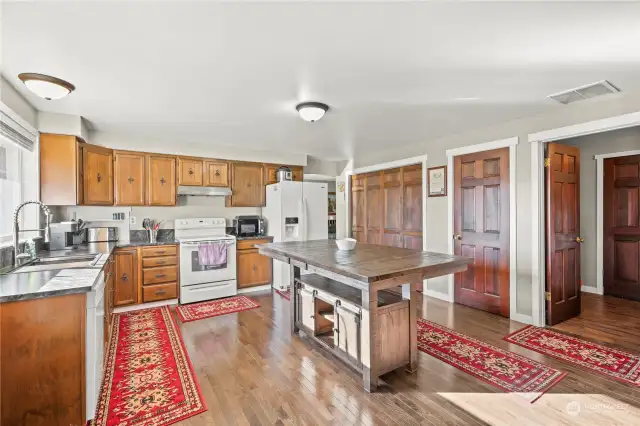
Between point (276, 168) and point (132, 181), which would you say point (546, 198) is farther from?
point (132, 181)

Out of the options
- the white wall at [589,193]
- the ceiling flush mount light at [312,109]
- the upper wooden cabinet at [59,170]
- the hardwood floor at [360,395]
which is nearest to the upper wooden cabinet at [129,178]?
the upper wooden cabinet at [59,170]

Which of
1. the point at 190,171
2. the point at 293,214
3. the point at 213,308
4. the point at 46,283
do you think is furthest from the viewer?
the point at 293,214

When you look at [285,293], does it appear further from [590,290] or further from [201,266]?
[590,290]

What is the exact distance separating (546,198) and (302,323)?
116 inches

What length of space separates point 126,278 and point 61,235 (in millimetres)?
900

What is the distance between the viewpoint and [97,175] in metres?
3.97

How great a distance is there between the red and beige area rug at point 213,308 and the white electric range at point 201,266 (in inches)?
5.2

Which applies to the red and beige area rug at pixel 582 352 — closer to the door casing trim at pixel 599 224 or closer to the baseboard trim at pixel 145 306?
the door casing trim at pixel 599 224

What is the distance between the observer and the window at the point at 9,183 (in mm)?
2795

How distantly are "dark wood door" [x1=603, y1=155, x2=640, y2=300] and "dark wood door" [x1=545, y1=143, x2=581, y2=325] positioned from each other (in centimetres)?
134

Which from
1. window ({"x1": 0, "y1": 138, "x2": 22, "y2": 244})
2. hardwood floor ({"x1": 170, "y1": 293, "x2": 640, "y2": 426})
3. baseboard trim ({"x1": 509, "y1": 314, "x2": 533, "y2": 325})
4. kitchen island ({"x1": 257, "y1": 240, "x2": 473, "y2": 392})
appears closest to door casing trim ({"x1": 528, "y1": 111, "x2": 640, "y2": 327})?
baseboard trim ({"x1": 509, "y1": 314, "x2": 533, "y2": 325})

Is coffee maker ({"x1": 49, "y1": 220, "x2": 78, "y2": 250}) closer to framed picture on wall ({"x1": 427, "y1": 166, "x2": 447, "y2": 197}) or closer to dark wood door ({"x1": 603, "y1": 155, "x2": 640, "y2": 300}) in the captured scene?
framed picture on wall ({"x1": 427, "y1": 166, "x2": 447, "y2": 197})

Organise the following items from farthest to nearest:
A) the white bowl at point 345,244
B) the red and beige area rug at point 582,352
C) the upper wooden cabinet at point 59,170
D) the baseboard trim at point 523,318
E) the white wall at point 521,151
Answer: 1. the baseboard trim at point 523,318
2. the upper wooden cabinet at point 59,170
3. the white bowl at point 345,244
4. the white wall at point 521,151
5. the red and beige area rug at point 582,352

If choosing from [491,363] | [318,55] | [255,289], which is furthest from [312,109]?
[255,289]
